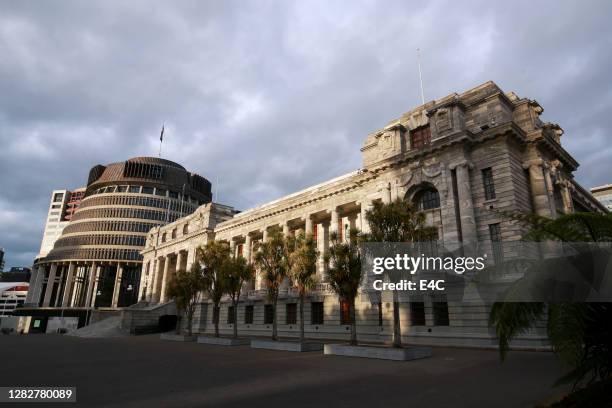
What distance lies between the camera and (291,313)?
44.2 m

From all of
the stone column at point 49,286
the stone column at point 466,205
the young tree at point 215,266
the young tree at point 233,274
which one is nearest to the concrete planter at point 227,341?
the young tree at point 233,274

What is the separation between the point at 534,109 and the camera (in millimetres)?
35219

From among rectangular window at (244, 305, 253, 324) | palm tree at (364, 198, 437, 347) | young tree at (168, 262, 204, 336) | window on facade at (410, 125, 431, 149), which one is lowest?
rectangular window at (244, 305, 253, 324)

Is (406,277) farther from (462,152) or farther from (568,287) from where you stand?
(568,287)

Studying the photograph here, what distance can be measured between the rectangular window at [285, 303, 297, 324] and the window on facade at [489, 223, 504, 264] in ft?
76.9

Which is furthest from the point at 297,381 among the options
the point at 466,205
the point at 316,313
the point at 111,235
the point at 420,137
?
the point at 111,235

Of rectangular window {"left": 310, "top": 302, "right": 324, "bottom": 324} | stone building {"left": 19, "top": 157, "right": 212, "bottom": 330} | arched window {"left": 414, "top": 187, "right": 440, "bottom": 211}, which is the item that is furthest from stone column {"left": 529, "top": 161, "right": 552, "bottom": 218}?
stone building {"left": 19, "top": 157, "right": 212, "bottom": 330}

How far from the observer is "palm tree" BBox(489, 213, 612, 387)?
8.45 m

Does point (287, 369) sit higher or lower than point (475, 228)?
lower

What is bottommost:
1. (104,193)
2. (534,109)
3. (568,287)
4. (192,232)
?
(568,287)

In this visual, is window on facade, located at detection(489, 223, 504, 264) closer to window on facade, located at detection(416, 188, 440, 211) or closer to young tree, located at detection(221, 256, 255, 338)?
window on facade, located at detection(416, 188, 440, 211)

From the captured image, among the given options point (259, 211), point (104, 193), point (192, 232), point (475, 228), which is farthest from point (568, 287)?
point (104, 193)

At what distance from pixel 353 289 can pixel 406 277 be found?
14.3ft

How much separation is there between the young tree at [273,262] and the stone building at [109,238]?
77046 mm
